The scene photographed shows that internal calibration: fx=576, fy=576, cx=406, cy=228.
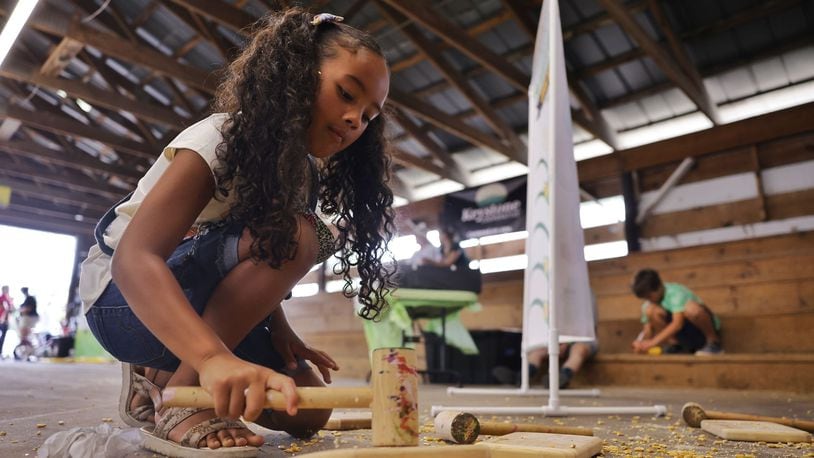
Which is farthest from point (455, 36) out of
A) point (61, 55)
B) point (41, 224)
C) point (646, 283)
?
point (41, 224)

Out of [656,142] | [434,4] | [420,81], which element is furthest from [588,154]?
[434,4]

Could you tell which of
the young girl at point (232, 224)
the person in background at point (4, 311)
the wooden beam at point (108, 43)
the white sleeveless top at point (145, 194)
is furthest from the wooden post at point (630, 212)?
the person in background at point (4, 311)

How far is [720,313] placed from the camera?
4.60 m

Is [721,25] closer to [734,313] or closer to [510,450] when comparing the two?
[734,313]

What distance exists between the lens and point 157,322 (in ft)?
2.32

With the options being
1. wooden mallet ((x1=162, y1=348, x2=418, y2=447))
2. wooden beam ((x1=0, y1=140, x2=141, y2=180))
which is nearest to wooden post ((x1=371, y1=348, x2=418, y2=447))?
wooden mallet ((x1=162, y1=348, x2=418, y2=447))

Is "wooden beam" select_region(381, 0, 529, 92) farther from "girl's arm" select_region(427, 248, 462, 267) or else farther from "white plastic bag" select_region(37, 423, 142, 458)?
"white plastic bag" select_region(37, 423, 142, 458)

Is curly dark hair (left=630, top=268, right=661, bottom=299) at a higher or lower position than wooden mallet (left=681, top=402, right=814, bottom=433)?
higher

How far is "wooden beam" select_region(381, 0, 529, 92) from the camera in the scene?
13.8 feet

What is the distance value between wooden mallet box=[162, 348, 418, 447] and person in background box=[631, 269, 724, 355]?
3.60 m

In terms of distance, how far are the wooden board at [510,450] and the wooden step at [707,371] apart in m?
2.79

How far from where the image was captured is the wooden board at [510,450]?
0.69 meters

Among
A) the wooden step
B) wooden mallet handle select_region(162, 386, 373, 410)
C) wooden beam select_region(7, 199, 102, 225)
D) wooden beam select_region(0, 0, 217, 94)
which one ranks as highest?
wooden beam select_region(7, 199, 102, 225)

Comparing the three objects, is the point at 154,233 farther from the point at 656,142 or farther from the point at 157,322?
the point at 656,142
